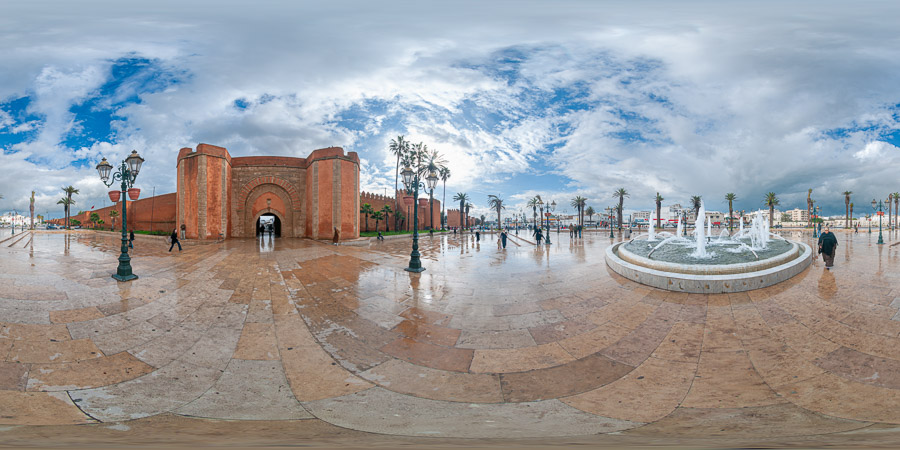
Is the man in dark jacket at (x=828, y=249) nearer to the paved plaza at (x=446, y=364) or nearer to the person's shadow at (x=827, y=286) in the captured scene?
the person's shadow at (x=827, y=286)

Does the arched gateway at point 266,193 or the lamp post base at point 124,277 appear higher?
the arched gateway at point 266,193

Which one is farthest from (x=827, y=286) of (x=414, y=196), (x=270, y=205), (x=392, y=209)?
(x=392, y=209)

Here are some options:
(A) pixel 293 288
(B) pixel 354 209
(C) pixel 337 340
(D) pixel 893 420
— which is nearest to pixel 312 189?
(B) pixel 354 209

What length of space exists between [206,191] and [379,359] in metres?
23.0

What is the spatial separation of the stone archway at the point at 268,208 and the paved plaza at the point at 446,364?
58.5ft

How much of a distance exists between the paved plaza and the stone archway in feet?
58.5

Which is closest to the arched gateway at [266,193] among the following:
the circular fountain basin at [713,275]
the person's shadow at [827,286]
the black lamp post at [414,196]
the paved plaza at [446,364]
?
the black lamp post at [414,196]

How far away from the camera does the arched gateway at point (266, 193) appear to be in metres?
21.2

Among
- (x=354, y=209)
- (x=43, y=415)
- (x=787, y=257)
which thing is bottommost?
(x=43, y=415)

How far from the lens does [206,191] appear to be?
21297 mm

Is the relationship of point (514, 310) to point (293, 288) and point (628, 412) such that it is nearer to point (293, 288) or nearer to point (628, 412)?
point (628, 412)

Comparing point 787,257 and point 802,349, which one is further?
point 787,257

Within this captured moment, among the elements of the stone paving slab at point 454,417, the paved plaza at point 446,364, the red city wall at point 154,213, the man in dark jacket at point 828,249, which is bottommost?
Answer: the stone paving slab at point 454,417

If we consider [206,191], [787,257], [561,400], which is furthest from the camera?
[206,191]
